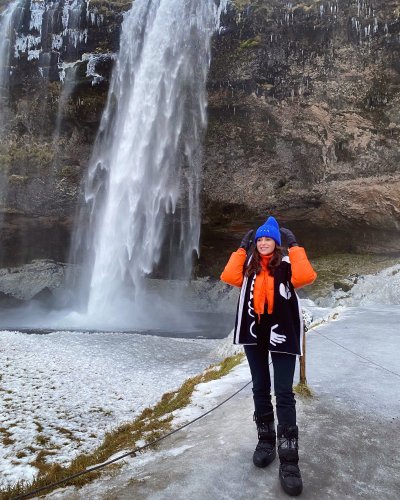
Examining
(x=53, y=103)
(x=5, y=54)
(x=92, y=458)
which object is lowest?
(x=92, y=458)

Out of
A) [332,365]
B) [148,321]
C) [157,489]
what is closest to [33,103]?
[148,321]

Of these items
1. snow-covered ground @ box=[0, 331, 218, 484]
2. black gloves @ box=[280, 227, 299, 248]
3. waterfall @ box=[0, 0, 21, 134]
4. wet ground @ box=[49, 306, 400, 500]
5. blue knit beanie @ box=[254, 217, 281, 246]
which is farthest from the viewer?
waterfall @ box=[0, 0, 21, 134]

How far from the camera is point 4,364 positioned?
10305 mm

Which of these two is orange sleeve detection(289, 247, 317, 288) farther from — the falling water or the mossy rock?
the falling water

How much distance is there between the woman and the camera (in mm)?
3256

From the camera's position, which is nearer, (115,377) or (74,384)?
(74,384)

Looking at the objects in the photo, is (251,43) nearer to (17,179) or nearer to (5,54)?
(5,54)

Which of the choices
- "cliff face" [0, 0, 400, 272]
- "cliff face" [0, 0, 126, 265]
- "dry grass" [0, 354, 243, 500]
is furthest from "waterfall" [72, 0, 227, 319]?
"dry grass" [0, 354, 243, 500]

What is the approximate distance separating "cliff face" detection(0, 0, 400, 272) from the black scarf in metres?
20.6

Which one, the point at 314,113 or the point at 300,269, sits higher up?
the point at 314,113

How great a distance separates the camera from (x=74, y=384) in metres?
8.98

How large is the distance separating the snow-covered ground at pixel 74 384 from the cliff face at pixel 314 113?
12704 mm

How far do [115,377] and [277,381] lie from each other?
7057 millimetres

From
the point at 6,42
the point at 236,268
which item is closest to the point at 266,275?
the point at 236,268
